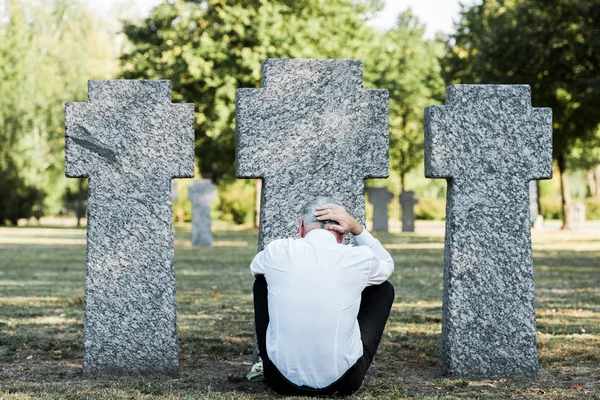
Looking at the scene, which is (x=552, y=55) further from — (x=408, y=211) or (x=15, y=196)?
(x=15, y=196)

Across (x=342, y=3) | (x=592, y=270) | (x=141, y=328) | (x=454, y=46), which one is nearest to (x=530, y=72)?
(x=592, y=270)

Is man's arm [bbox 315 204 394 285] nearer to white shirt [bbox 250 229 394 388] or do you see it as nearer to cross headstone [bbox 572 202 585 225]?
white shirt [bbox 250 229 394 388]

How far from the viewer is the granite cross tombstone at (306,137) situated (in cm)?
634

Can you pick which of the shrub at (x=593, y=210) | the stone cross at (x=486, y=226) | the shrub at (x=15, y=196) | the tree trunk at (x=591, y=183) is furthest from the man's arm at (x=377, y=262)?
the tree trunk at (x=591, y=183)

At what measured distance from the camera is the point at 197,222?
24.7 metres

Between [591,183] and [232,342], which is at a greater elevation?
[591,183]

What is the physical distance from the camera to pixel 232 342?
25.4 feet

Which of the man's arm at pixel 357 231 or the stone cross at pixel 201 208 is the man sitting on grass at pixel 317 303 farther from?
the stone cross at pixel 201 208

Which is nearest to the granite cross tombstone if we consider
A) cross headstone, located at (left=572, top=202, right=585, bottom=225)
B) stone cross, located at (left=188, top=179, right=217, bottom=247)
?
stone cross, located at (left=188, top=179, right=217, bottom=247)

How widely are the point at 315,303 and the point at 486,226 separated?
1.88 metres

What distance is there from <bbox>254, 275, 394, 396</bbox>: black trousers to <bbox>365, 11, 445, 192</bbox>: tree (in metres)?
35.1

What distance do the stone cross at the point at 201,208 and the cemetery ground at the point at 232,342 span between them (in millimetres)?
8025

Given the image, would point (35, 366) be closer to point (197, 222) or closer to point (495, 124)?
point (495, 124)

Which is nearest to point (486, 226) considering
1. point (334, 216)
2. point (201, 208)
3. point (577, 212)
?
point (334, 216)
